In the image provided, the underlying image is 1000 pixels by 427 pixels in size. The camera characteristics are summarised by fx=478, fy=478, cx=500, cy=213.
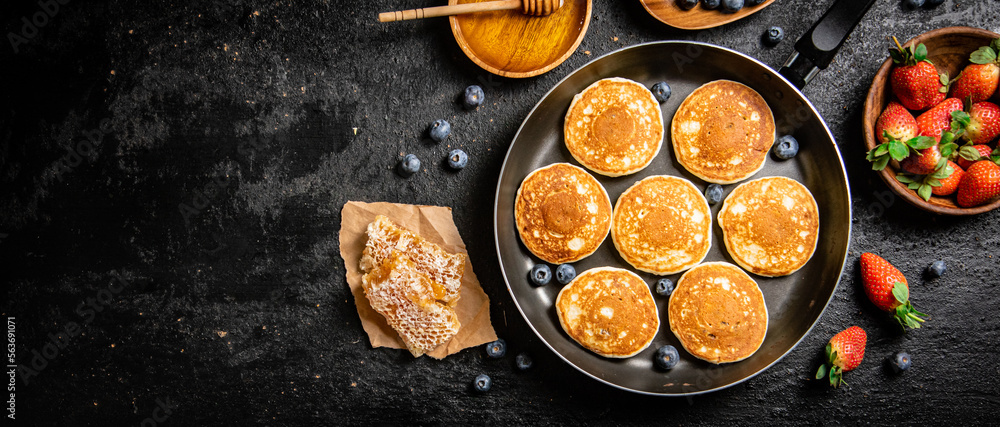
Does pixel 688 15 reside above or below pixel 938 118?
above

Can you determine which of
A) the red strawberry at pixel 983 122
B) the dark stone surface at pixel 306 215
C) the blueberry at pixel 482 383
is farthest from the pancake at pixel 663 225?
the red strawberry at pixel 983 122

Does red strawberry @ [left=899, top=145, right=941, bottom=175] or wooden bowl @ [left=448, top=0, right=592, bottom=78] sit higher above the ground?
wooden bowl @ [left=448, top=0, right=592, bottom=78]

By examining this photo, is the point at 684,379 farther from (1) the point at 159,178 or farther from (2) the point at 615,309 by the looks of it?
(1) the point at 159,178

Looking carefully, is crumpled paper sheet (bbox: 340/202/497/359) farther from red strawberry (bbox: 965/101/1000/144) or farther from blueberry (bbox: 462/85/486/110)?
red strawberry (bbox: 965/101/1000/144)

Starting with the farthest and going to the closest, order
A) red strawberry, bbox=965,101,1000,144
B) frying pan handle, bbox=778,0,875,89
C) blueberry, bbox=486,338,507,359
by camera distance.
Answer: blueberry, bbox=486,338,507,359
red strawberry, bbox=965,101,1000,144
frying pan handle, bbox=778,0,875,89

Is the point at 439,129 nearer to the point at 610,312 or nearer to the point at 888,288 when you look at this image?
the point at 610,312

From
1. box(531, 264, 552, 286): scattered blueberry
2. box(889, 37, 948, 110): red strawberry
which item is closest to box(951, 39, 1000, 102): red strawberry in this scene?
box(889, 37, 948, 110): red strawberry

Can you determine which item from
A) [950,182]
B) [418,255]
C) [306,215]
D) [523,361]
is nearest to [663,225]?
[523,361]
